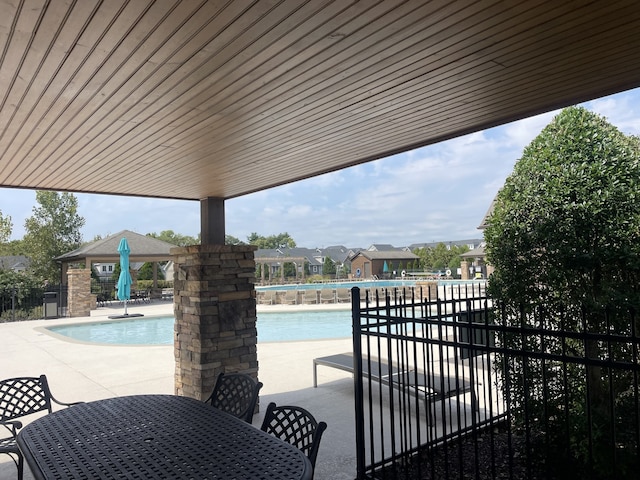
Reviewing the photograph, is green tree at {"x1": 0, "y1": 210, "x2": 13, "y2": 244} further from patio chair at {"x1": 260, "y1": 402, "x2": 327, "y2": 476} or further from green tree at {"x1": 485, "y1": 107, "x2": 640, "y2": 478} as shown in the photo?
green tree at {"x1": 485, "y1": 107, "x2": 640, "y2": 478}

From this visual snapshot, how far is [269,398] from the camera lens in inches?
226

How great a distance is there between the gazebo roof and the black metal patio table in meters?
19.0

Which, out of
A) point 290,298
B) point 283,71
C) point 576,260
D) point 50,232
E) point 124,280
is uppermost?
point 50,232

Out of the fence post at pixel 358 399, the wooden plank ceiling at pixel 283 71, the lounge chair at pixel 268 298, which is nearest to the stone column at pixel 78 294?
the lounge chair at pixel 268 298

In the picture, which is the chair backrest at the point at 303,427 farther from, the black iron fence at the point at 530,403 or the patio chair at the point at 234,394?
the black iron fence at the point at 530,403

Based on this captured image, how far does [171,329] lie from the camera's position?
1475 centimetres

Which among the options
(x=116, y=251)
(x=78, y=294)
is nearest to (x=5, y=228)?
(x=116, y=251)

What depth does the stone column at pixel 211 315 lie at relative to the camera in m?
5.01

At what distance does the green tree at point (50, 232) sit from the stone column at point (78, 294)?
1489 cm

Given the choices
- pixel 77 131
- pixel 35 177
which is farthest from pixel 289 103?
pixel 35 177

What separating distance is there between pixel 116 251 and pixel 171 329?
8.43 m

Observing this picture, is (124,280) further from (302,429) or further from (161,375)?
(302,429)

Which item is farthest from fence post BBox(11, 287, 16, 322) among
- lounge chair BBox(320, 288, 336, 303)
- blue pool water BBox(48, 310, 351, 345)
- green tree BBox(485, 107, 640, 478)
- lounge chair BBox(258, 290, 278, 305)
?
green tree BBox(485, 107, 640, 478)

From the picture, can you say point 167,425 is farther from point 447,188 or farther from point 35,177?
point 447,188
